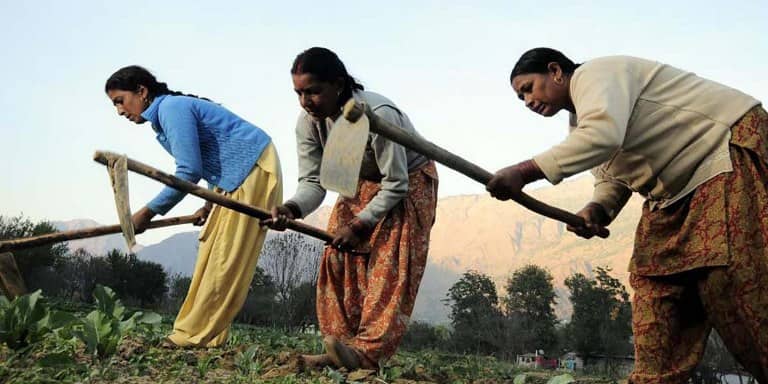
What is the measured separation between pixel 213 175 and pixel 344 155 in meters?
1.81

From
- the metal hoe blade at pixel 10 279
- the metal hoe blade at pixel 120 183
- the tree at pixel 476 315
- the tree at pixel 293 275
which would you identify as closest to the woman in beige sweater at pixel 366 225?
the metal hoe blade at pixel 120 183

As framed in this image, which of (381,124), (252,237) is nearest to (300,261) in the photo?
(252,237)

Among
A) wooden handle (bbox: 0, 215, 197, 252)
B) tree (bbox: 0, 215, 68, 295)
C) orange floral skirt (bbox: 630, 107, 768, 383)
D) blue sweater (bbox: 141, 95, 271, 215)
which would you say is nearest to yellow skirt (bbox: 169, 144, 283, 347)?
blue sweater (bbox: 141, 95, 271, 215)

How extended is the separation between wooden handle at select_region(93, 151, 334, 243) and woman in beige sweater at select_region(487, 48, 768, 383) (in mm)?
1427

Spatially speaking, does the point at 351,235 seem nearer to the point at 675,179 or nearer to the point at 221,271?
the point at 221,271

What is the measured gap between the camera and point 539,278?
147 ft

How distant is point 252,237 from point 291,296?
1570 cm

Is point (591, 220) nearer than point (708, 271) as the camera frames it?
No

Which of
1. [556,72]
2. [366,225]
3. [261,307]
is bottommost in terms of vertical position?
[366,225]

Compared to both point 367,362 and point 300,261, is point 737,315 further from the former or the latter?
point 300,261

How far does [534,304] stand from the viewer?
4288 centimetres

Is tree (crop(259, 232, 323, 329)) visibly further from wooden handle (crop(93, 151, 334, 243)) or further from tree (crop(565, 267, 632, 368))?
tree (crop(565, 267, 632, 368))

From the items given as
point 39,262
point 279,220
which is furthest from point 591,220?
point 39,262

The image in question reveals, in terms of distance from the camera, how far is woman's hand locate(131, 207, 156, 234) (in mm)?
4078
